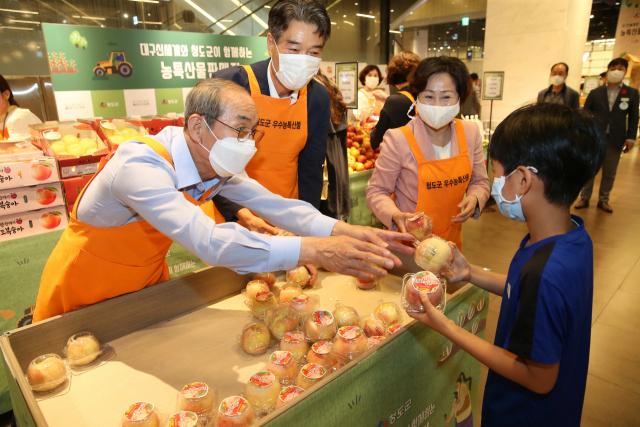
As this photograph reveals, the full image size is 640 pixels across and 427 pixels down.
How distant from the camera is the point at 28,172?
2.37 m

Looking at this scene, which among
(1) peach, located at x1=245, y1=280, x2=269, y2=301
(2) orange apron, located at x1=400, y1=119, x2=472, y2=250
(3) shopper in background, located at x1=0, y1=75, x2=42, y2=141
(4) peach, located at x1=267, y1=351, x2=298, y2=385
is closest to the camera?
(4) peach, located at x1=267, y1=351, x2=298, y2=385

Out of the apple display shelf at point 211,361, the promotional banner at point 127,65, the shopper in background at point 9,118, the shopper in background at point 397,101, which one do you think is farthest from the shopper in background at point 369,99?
the apple display shelf at point 211,361

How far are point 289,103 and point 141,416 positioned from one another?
1.73 meters

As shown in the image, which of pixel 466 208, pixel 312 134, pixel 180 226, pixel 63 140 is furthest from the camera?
pixel 63 140

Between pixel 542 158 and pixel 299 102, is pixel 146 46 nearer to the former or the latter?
pixel 299 102

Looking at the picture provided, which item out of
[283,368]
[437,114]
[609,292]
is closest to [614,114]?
[609,292]

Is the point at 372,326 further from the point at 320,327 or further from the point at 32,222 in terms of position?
the point at 32,222

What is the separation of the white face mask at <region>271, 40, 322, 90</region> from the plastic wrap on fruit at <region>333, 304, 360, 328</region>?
1288mm

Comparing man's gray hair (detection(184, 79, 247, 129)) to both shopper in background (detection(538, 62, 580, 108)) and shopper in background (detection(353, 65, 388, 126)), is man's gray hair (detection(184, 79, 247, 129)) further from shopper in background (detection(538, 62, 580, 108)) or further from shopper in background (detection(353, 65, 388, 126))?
shopper in background (detection(538, 62, 580, 108))

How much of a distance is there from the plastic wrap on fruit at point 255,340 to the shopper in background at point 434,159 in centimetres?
90

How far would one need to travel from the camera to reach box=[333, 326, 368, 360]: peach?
1.30m

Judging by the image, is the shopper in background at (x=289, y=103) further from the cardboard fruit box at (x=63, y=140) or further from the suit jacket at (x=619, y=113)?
the suit jacket at (x=619, y=113)

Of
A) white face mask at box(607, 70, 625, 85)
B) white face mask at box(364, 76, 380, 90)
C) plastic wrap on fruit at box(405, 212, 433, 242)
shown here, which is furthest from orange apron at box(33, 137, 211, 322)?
white face mask at box(607, 70, 625, 85)

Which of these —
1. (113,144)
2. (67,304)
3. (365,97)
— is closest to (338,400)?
(67,304)
